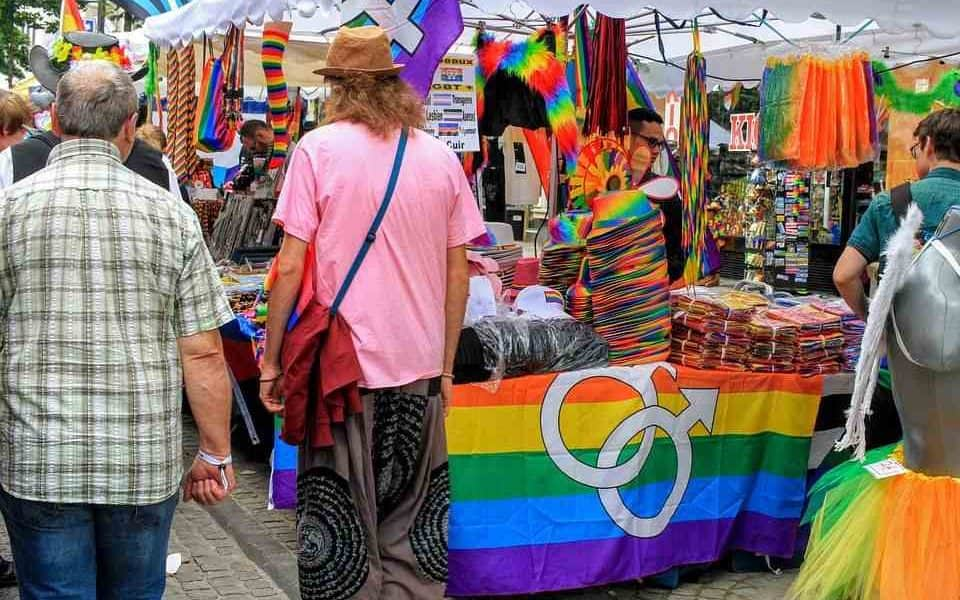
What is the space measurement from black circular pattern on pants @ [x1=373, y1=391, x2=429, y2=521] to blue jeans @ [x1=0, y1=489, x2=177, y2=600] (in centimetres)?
79

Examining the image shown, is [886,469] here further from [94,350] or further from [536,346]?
[94,350]

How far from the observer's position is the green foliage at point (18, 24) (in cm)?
2620

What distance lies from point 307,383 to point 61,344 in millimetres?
884

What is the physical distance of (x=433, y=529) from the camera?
3334 mm

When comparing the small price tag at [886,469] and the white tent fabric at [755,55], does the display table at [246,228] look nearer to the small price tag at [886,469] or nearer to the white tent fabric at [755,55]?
the white tent fabric at [755,55]

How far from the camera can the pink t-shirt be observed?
3055 mm

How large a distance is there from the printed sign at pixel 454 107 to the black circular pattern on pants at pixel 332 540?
1.98 m

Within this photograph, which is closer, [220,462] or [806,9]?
[220,462]

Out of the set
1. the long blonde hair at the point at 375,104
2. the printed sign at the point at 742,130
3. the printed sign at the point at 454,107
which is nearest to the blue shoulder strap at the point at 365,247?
the long blonde hair at the point at 375,104

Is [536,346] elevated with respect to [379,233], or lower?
lower

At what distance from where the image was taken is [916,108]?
690cm

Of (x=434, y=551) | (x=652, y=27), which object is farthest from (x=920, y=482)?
(x=652, y=27)

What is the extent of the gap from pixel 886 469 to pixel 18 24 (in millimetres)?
29261

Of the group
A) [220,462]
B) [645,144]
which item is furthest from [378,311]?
[645,144]
